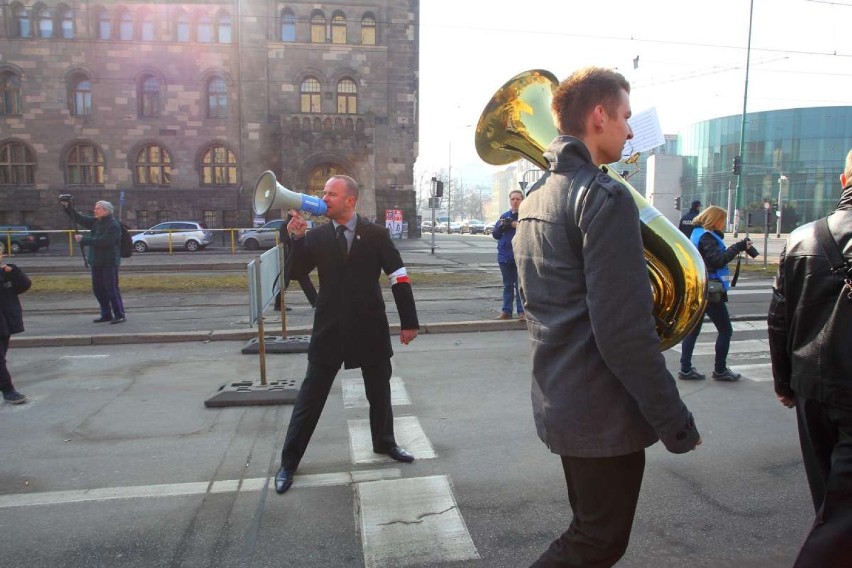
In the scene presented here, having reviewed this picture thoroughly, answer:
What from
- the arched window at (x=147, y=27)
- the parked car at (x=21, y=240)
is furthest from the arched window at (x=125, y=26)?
the parked car at (x=21, y=240)

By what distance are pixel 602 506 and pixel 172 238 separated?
28260 millimetres

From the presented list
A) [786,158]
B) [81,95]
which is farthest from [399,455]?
[786,158]

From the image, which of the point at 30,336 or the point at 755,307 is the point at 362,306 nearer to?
the point at 30,336

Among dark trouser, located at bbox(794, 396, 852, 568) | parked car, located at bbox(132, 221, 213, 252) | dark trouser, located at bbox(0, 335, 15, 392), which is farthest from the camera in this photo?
parked car, located at bbox(132, 221, 213, 252)

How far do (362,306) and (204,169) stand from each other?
34.0 m

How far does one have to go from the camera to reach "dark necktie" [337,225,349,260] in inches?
152

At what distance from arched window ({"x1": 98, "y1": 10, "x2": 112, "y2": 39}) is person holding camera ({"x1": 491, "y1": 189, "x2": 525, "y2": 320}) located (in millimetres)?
33294

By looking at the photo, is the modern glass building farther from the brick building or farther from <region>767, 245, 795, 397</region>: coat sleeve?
<region>767, 245, 795, 397</region>: coat sleeve

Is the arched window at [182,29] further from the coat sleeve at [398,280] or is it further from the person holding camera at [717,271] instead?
the coat sleeve at [398,280]

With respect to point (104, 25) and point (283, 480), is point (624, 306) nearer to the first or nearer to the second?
point (283, 480)

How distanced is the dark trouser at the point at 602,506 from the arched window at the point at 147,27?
126ft

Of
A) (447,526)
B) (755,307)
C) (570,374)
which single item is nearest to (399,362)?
(447,526)

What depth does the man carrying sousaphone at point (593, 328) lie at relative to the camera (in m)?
1.80

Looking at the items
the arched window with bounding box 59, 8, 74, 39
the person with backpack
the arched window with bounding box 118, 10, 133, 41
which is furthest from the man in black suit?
the arched window with bounding box 59, 8, 74, 39
